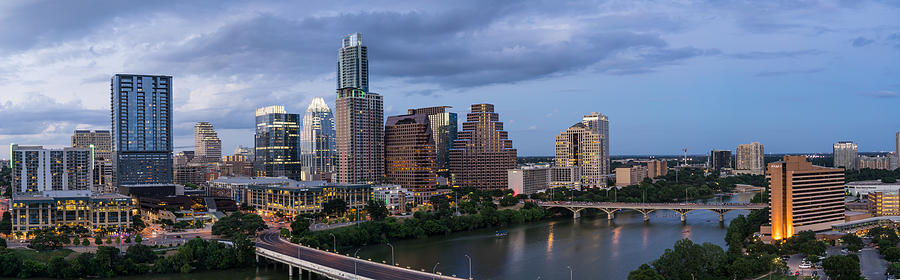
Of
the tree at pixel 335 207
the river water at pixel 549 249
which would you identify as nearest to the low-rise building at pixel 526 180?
the river water at pixel 549 249

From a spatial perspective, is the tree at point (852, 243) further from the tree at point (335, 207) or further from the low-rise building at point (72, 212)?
the low-rise building at point (72, 212)

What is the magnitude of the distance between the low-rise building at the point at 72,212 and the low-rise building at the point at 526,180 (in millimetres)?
94492

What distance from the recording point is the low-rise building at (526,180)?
17138 centimetres

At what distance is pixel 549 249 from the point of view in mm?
87062

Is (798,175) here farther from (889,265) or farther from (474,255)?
(474,255)

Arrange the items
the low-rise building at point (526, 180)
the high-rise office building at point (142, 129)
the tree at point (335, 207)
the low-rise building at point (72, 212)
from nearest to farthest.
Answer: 1. the low-rise building at point (72, 212)
2. the tree at point (335, 207)
3. the high-rise office building at point (142, 129)
4. the low-rise building at point (526, 180)

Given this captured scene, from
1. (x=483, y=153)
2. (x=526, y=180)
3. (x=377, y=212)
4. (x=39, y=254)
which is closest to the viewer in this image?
(x=39, y=254)

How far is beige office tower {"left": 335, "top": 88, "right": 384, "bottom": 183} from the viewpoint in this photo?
16238 cm

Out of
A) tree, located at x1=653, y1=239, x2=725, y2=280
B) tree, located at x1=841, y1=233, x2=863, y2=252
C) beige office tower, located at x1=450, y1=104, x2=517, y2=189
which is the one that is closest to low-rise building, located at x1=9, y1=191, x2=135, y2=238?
tree, located at x1=653, y1=239, x2=725, y2=280

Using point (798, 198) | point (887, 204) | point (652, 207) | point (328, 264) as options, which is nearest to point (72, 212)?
point (328, 264)

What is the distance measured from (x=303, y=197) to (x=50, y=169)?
5913cm

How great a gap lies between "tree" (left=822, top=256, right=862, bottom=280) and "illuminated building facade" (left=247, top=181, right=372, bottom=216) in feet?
260

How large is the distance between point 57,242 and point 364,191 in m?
54.4

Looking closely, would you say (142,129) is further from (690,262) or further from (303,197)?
(690,262)
